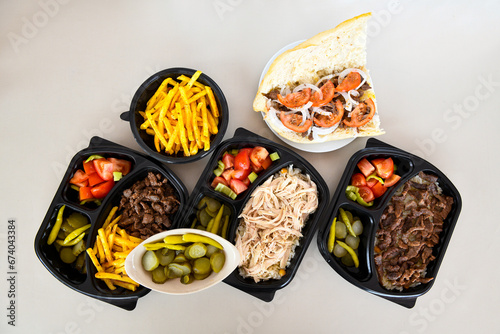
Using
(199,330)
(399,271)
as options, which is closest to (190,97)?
(199,330)

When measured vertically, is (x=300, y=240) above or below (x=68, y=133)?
below

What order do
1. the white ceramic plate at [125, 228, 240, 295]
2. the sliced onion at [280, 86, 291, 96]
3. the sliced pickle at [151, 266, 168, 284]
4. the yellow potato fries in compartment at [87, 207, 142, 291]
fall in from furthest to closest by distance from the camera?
1. the sliced onion at [280, 86, 291, 96]
2. the yellow potato fries in compartment at [87, 207, 142, 291]
3. the sliced pickle at [151, 266, 168, 284]
4. the white ceramic plate at [125, 228, 240, 295]

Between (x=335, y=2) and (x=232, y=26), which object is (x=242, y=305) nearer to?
(x=232, y=26)

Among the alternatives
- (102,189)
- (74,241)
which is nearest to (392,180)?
(102,189)

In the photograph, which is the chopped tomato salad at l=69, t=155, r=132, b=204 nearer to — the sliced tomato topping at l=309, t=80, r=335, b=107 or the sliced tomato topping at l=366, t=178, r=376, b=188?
the sliced tomato topping at l=309, t=80, r=335, b=107

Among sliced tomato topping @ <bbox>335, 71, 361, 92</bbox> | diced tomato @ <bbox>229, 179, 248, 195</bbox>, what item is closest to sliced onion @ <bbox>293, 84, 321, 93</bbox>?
sliced tomato topping @ <bbox>335, 71, 361, 92</bbox>

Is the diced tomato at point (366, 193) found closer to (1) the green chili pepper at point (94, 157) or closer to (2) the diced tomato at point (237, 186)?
(2) the diced tomato at point (237, 186)

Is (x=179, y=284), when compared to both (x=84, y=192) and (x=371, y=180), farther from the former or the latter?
(x=371, y=180)
